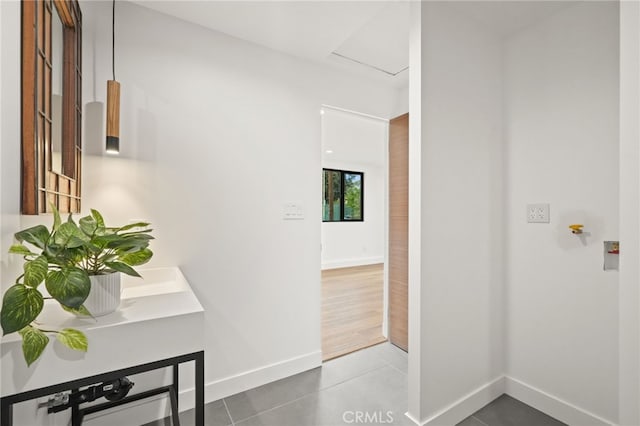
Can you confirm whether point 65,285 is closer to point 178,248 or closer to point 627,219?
point 178,248

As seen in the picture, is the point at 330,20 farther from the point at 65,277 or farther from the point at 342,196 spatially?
the point at 342,196

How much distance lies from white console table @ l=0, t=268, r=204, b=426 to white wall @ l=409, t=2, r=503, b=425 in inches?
46.0

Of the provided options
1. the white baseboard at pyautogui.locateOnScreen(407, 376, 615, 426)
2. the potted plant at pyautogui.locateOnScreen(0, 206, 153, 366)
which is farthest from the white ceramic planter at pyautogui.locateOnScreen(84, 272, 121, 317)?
the white baseboard at pyautogui.locateOnScreen(407, 376, 615, 426)

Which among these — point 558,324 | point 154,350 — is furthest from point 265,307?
point 558,324

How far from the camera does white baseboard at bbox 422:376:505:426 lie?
169 cm

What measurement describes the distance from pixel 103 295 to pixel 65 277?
0.60 feet

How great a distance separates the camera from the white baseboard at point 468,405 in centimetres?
169

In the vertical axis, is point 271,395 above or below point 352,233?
→ below

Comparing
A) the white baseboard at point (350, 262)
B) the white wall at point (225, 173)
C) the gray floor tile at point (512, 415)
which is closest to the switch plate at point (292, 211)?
the white wall at point (225, 173)

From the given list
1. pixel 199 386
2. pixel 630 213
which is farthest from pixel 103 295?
pixel 630 213

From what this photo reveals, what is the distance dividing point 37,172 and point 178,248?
988mm

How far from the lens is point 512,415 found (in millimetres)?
1832

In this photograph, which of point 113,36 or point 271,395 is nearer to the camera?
point 113,36

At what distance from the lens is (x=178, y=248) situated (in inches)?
73.8
